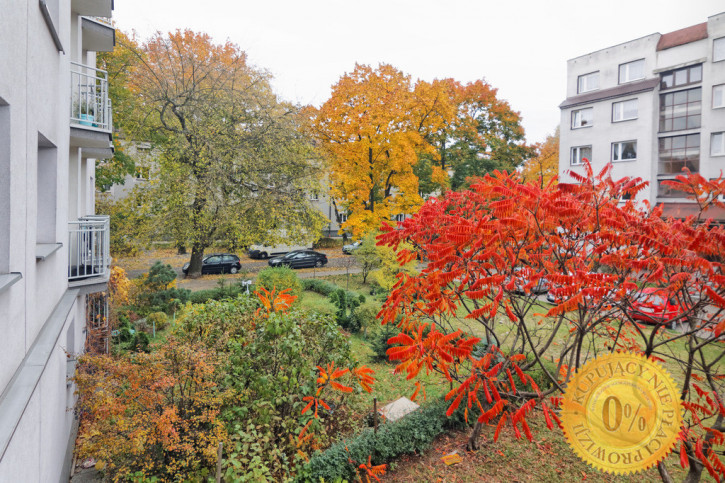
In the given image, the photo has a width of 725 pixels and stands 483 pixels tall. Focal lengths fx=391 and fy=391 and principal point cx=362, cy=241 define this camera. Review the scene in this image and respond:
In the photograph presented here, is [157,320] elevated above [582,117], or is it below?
below

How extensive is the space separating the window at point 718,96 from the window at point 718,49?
148 cm

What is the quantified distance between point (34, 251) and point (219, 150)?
15503 millimetres

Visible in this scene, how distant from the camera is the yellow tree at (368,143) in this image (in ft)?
72.2

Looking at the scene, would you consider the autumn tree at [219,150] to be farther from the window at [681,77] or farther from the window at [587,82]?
the window at [681,77]

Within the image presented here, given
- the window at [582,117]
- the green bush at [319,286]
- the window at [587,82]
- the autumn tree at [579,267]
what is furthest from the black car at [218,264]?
the window at [587,82]

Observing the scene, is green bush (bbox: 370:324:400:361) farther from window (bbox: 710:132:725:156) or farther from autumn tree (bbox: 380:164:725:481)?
window (bbox: 710:132:725:156)

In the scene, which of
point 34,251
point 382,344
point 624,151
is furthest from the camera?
point 624,151

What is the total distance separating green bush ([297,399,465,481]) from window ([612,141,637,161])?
2359 cm

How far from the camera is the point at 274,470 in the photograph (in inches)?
225

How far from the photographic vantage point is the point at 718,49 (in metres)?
21.3

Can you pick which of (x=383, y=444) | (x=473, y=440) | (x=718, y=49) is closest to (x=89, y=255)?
(x=383, y=444)

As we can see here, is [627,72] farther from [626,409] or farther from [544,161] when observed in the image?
[626,409]

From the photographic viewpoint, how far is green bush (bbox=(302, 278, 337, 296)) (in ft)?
61.2

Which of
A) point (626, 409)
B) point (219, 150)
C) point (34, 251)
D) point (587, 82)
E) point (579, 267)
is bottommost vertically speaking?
point (626, 409)
